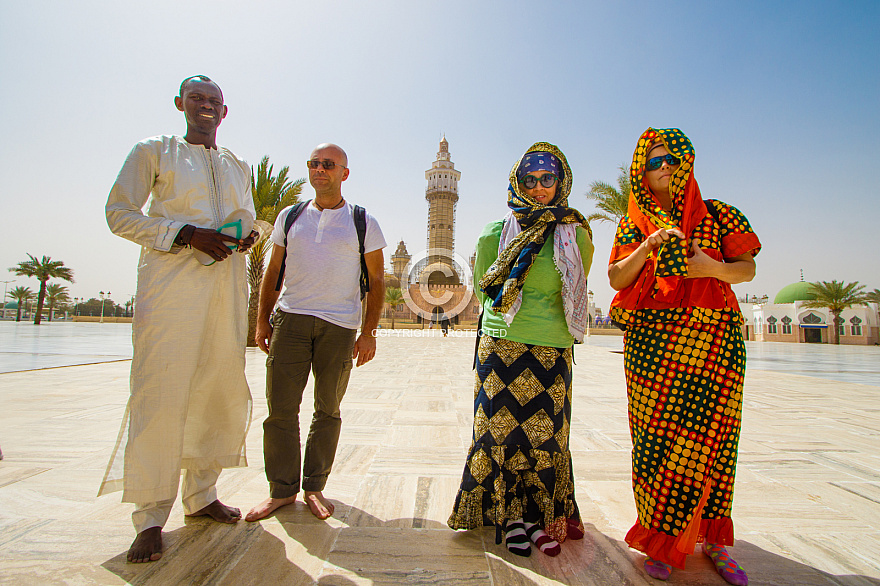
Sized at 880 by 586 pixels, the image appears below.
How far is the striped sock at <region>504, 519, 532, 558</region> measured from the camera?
1.62 metres

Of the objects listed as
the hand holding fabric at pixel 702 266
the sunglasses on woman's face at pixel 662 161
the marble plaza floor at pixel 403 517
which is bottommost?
the marble plaza floor at pixel 403 517

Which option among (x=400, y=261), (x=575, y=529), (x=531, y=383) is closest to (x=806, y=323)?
(x=400, y=261)

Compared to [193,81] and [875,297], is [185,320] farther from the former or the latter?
[875,297]

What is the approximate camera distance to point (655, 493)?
159 centimetres

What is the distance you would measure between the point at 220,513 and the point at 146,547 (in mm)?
314

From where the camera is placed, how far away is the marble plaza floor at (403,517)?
149cm

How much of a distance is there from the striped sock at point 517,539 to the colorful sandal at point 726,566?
2.04 ft

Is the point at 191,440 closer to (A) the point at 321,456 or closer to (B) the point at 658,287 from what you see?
(A) the point at 321,456

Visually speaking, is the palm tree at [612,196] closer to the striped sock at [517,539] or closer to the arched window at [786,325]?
the striped sock at [517,539]

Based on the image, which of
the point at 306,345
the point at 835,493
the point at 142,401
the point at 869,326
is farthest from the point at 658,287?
the point at 869,326

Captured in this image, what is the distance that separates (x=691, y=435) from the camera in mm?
1552

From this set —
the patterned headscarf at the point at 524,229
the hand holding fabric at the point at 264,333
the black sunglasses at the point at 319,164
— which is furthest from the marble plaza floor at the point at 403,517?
the black sunglasses at the point at 319,164

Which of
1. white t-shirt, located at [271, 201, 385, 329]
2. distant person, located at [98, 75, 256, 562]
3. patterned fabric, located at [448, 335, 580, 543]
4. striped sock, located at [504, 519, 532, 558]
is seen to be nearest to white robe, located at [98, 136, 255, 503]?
distant person, located at [98, 75, 256, 562]

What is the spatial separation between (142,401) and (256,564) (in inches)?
27.7
